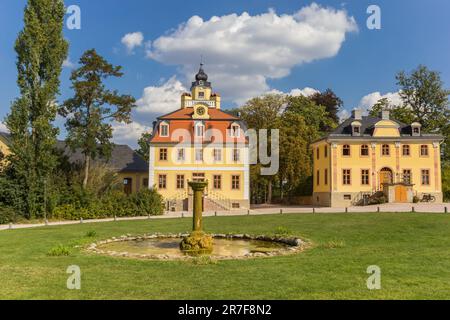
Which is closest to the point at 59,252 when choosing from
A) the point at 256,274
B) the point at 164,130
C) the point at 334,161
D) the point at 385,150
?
the point at 256,274

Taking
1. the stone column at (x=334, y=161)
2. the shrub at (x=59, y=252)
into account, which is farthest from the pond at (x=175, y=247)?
the stone column at (x=334, y=161)

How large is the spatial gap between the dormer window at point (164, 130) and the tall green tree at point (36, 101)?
12.7 meters

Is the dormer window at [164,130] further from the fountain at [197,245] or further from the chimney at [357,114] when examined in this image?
the fountain at [197,245]

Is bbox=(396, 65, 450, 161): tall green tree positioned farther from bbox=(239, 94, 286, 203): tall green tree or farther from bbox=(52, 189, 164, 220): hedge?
bbox=(52, 189, 164, 220): hedge

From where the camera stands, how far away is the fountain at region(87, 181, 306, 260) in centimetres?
1302

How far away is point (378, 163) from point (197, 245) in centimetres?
3027

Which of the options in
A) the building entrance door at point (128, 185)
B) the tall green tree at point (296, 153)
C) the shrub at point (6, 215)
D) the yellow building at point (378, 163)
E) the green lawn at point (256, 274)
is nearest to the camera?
the green lawn at point (256, 274)

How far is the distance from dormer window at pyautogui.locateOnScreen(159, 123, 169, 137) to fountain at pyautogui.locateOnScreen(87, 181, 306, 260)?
23.3 meters

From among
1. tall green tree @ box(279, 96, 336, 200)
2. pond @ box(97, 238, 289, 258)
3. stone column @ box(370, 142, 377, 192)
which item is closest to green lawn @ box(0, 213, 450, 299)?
pond @ box(97, 238, 289, 258)

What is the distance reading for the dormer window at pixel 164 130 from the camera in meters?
40.7

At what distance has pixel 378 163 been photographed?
131 feet

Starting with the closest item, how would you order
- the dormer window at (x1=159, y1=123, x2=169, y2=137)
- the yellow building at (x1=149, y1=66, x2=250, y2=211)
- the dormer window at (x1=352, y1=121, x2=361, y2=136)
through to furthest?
the yellow building at (x1=149, y1=66, x2=250, y2=211)
the dormer window at (x1=352, y1=121, x2=361, y2=136)
the dormer window at (x1=159, y1=123, x2=169, y2=137)

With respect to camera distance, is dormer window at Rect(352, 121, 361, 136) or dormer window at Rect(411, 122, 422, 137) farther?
dormer window at Rect(352, 121, 361, 136)
